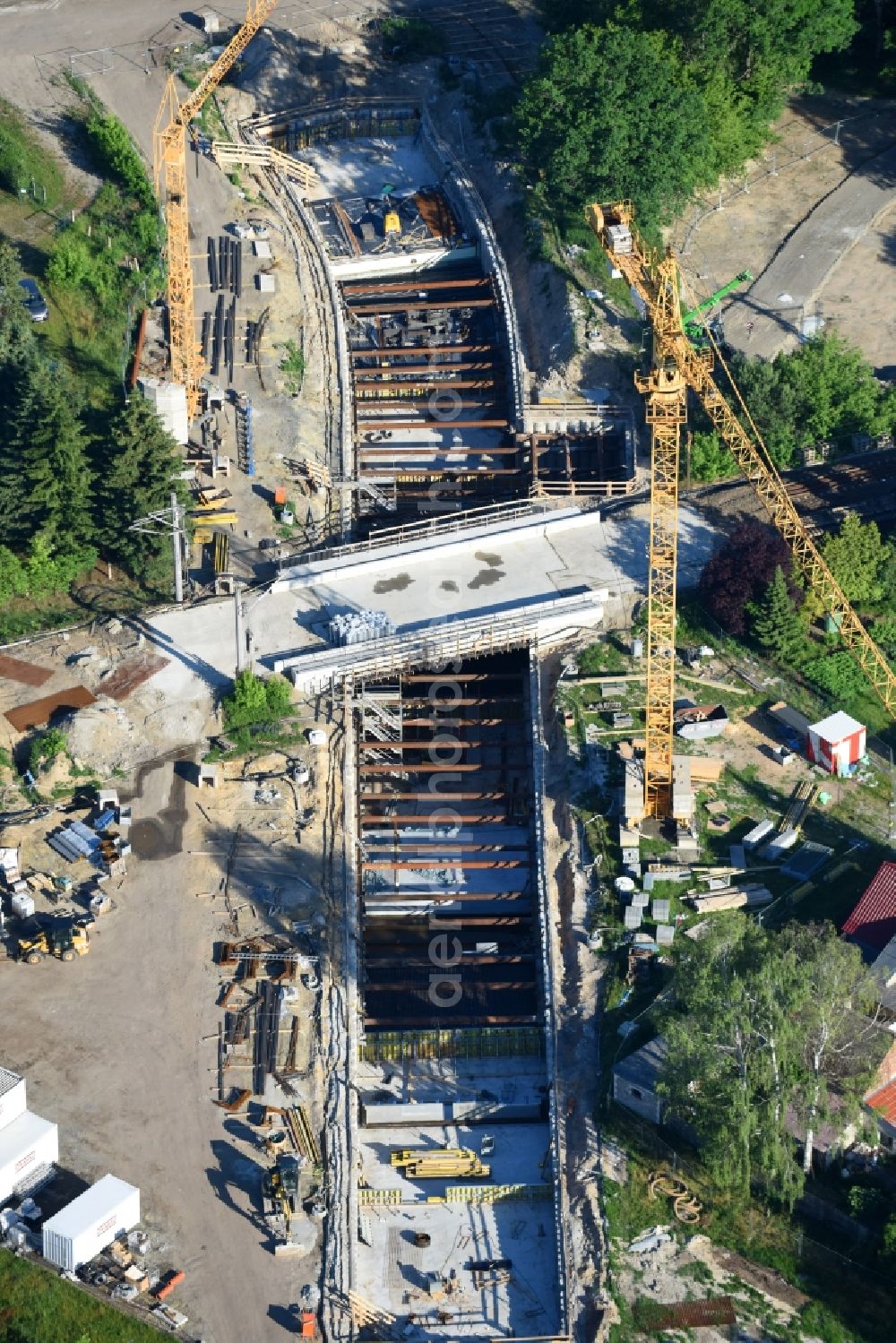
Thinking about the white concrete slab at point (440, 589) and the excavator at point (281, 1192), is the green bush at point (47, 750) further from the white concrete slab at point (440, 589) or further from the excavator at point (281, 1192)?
the excavator at point (281, 1192)

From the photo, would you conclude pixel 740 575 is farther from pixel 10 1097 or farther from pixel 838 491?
pixel 10 1097

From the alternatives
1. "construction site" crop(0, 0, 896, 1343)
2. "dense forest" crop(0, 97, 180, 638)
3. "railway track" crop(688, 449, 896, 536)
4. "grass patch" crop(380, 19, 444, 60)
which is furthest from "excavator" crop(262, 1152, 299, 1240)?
"grass patch" crop(380, 19, 444, 60)

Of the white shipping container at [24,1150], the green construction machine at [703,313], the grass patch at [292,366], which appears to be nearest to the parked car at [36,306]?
A: the grass patch at [292,366]

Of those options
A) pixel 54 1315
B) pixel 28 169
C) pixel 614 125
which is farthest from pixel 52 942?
pixel 614 125

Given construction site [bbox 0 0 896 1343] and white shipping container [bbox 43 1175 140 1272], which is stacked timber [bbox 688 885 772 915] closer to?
construction site [bbox 0 0 896 1343]

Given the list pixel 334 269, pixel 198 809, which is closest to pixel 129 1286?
pixel 198 809

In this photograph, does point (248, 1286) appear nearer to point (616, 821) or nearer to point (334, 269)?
point (616, 821)
